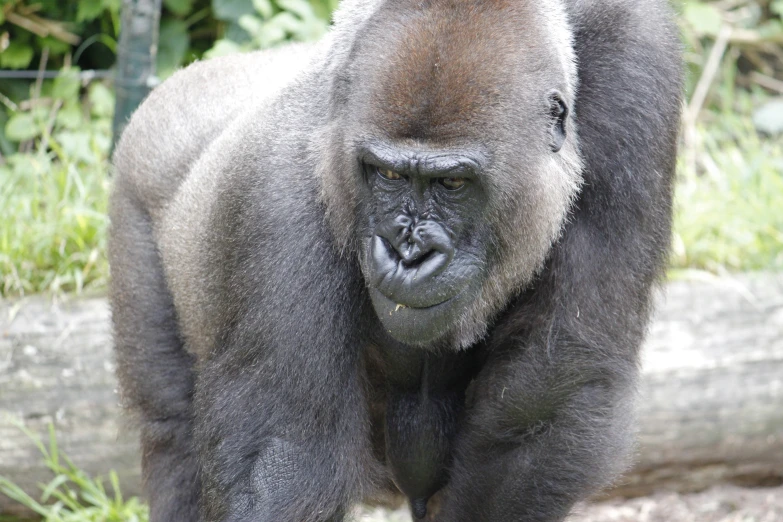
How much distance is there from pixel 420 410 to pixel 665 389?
6.05 feet

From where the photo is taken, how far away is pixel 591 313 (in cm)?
338

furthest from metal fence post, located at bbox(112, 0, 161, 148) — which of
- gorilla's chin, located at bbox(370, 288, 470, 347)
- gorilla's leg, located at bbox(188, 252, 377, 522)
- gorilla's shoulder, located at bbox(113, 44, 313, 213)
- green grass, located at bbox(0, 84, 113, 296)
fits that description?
gorilla's chin, located at bbox(370, 288, 470, 347)

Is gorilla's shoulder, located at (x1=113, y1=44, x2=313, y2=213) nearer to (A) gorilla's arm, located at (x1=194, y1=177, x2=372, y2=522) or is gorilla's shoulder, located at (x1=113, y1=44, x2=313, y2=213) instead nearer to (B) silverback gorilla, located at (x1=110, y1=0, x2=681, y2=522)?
(B) silverback gorilla, located at (x1=110, y1=0, x2=681, y2=522)

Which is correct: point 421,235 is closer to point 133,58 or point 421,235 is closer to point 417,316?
point 417,316

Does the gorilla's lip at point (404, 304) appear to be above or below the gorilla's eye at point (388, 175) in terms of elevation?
below

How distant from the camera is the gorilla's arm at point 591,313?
3.30m

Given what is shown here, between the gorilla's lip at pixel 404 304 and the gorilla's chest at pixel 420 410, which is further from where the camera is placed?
the gorilla's chest at pixel 420 410

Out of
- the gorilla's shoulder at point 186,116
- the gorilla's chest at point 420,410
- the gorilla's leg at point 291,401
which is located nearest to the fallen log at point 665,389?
the gorilla's shoulder at point 186,116

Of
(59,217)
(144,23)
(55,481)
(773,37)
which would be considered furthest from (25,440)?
(773,37)

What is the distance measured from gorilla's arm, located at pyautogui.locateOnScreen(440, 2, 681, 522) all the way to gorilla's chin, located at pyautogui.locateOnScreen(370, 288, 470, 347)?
49cm

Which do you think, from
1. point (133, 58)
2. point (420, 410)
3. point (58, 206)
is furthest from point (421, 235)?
point (133, 58)

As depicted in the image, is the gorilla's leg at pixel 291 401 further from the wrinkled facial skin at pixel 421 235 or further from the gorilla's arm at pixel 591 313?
the gorilla's arm at pixel 591 313

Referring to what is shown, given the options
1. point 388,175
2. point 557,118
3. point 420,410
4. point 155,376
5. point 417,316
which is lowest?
point 155,376

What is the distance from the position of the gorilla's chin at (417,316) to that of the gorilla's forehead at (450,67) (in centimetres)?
48
